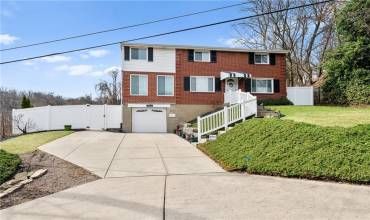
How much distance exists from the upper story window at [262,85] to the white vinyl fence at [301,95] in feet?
5.18

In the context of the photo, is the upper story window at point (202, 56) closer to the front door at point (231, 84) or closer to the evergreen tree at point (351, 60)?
the front door at point (231, 84)

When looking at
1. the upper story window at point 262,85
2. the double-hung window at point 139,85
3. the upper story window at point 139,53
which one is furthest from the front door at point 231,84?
the upper story window at point 139,53

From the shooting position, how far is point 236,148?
10883 mm

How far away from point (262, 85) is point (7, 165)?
19.9 metres

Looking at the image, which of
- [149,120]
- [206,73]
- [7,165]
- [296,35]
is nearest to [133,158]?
[7,165]

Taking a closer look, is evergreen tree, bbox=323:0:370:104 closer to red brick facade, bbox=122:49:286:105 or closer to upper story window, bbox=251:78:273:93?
red brick facade, bbox=122:49:286:105

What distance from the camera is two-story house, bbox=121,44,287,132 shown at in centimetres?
2302

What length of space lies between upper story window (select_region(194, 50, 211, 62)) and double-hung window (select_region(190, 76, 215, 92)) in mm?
1362

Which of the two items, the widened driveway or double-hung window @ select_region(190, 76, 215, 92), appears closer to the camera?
the widened driveway

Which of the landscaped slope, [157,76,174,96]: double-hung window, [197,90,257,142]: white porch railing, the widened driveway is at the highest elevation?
[157,76,174,96]: double-hung window

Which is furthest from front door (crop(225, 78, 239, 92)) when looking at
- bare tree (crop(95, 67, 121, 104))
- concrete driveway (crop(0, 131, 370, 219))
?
bare tree (crop(95, 67, 121, 104))

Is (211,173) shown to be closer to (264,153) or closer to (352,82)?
(264,153)

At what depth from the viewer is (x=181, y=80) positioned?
2373 centimetres

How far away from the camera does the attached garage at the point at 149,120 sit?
23.0 meters
